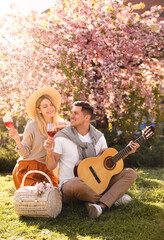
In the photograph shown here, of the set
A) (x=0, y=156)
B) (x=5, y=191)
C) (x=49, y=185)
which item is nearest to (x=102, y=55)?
(x=0, y=156)

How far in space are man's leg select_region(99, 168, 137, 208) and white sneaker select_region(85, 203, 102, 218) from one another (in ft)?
0.47

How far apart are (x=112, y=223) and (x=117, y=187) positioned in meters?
0.63

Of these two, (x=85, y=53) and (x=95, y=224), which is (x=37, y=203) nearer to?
(x=95, y=224)

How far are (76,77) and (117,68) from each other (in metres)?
1.05

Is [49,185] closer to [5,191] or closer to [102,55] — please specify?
[5,191]

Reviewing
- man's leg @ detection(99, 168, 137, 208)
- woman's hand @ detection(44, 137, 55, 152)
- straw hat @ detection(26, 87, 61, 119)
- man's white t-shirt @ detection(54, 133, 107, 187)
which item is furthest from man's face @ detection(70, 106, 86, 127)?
man's leg @ detection(99, 168, 137, 208)

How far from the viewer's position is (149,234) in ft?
10.8

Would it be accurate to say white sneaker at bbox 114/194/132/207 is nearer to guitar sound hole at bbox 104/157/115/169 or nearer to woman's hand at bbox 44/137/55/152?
guitar sound hole at bbox 104/157/115/169

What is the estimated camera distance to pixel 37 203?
380cm

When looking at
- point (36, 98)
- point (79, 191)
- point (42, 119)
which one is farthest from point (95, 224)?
point (36, 98)

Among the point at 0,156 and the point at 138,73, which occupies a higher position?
the point at 138,73

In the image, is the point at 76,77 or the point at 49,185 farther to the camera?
the point at 76,77

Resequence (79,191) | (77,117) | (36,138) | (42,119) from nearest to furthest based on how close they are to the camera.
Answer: (79,191), (77,117), (36,138), (42,119)

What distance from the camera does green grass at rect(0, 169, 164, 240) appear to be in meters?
3.32
